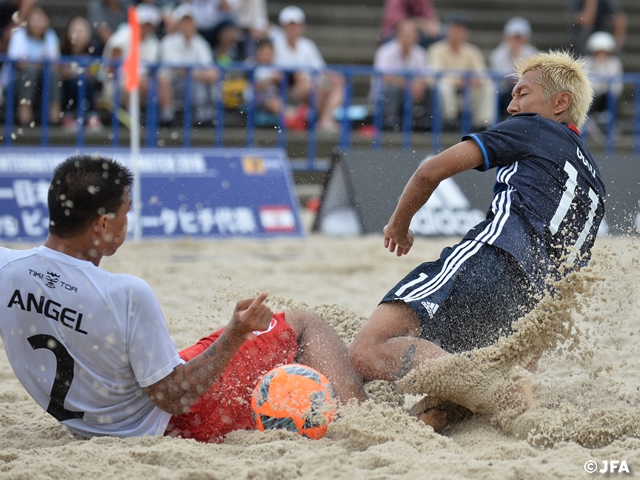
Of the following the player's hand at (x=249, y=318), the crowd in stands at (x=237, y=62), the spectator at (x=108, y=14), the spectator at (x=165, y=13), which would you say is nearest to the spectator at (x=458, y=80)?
the crowd in stands at (x=237, y=62)

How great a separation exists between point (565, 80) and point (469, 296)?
98 centimetres

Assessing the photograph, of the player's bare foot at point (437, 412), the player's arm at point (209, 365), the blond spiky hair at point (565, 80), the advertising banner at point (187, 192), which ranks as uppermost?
the blond spiky hair at point (565, 80)

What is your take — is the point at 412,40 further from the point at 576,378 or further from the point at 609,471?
the point at 609,471

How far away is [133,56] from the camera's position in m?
8.15

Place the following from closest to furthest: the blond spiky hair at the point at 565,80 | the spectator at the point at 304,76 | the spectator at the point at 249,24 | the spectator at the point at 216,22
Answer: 1. the blond spiky hair at the point at 565,80
2. the spectator at the point at 304,76
3. the spectator at the point at 216,22
4. the spectator at the point at 249,24

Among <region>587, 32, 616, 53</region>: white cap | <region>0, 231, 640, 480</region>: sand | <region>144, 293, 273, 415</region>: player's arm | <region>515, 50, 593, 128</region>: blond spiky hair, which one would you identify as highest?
<region>515, 50, 593, 128</region>: blond spiky hair

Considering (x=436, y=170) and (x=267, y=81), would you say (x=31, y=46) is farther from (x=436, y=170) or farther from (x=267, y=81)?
(x=436, y=170)

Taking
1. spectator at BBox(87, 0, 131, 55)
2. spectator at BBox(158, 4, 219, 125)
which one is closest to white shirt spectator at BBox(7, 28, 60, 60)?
spectator at BBox(87, 0, 131, 55)

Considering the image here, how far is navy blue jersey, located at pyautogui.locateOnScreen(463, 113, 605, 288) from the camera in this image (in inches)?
134

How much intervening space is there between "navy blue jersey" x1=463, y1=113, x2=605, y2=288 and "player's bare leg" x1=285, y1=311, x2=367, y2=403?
691mm

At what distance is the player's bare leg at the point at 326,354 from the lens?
134 inches

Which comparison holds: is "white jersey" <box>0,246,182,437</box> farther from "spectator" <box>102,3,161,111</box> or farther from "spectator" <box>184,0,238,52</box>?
"spectator" <box>184,0,238,52</box>

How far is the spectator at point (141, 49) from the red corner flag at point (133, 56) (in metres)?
1.28

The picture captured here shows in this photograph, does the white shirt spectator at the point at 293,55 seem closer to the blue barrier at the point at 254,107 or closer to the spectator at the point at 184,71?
the blue barrier at the point at 254,107
